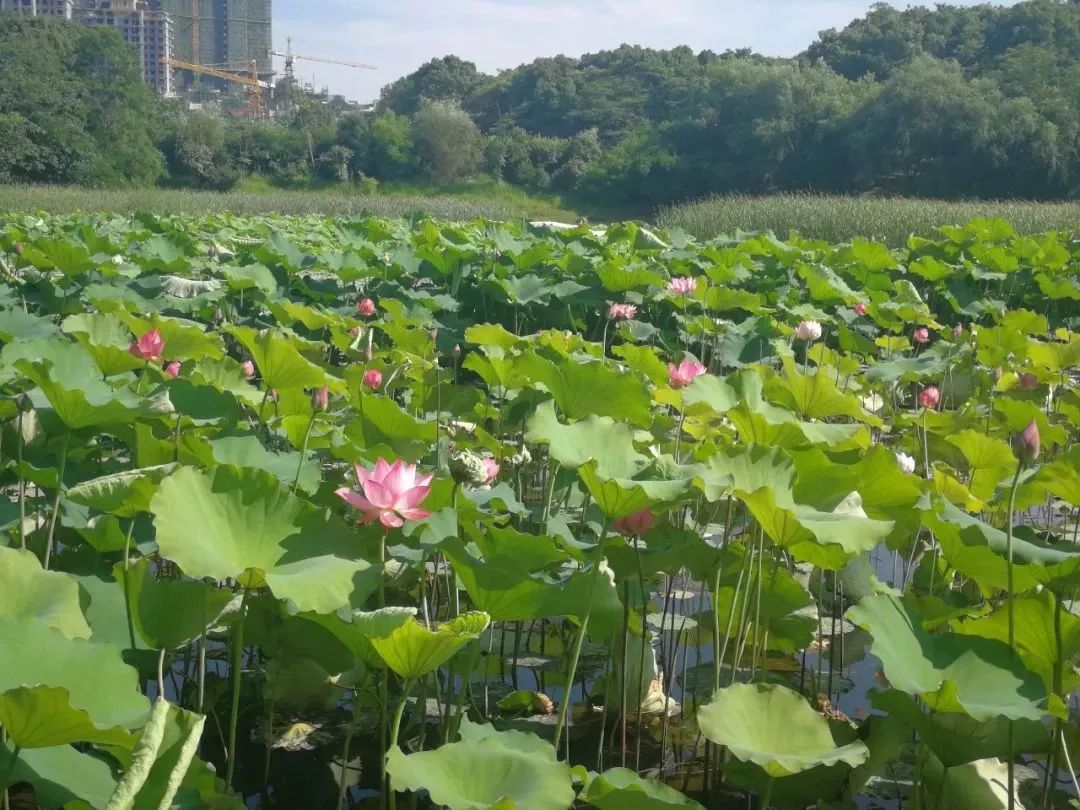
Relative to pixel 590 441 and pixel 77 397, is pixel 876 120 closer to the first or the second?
pixel 590 441

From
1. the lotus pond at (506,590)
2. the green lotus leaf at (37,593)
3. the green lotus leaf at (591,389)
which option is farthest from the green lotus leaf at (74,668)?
the green lotus leaf at (591,389)

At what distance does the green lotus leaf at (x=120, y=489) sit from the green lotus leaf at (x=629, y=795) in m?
0.65

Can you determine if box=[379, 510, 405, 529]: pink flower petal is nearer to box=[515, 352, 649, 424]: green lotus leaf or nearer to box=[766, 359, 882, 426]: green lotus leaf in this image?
box=[515, 352, 649, 424]: green lotus leaf

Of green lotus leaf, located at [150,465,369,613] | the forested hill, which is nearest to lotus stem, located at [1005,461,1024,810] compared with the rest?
green lotus leaf, located at [150,465,369,613]

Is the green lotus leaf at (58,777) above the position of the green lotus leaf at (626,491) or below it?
below

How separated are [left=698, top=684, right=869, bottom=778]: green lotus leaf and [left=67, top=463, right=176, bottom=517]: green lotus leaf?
0.71 m

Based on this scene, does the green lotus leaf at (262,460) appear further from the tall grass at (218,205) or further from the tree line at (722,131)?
the tree line at (722,131)

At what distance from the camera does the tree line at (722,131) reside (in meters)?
29.0

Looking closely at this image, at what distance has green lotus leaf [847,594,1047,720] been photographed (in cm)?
111

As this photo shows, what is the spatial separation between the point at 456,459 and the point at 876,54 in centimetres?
4921

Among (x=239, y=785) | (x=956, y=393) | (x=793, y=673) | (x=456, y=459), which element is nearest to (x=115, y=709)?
(x=456, y=459)

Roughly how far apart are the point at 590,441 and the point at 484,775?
1.79 feet

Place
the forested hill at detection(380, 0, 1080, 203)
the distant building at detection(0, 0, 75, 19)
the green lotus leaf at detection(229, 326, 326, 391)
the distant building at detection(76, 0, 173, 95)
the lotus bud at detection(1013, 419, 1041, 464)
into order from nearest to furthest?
the lotus bud at detection(1013, 419, 1041, 464), the green lotus leaf at detection(229, 326, 326, 391), the forested hill at detection(380, 0, 1080, 203), the distant building at detection(0, 0, 75, 19), the distant building at detection(76, 0, 173, 95)

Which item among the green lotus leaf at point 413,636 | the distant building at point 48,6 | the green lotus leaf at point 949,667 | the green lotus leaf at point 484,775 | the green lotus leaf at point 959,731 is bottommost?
the green lotus leaf at point 959,731
